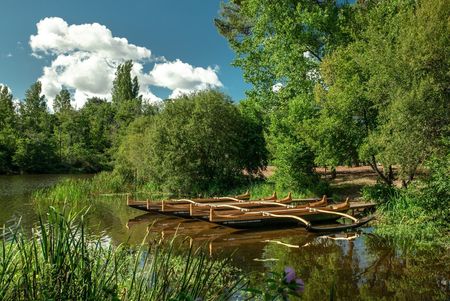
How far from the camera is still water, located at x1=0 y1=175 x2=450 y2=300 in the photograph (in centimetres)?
775

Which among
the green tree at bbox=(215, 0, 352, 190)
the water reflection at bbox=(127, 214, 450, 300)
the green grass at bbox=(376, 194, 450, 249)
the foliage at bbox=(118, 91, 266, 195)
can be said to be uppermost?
the green tree at bbox=(215, 0, 352, 190)

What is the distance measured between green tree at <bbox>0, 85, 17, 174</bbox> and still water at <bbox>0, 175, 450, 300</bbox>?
3781 centimetres

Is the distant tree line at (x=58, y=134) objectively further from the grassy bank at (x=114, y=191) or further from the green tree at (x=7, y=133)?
the grassy bank at (x=114, y=191)

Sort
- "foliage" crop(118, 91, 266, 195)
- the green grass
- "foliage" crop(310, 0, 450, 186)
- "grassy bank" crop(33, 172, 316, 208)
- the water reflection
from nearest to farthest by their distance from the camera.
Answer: the water reflection
the green grass
"foliage" crop(310, 0, 450, 186)
"grassy bank" crop(33, 172, 316, 208)
"foliage" crop(118, 91, 266, 195)

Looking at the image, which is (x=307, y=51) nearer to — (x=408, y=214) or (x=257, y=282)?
(x=408, y=214)

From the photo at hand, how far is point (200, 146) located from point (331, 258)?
1402 centimetres

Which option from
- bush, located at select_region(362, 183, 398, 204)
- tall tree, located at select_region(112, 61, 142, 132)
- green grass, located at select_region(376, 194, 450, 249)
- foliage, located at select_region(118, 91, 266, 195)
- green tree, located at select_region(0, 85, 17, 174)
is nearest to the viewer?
green grass, located at select_region(376, 194, 450, 249)

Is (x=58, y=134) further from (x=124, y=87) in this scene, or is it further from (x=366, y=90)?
(x=366, y=90)

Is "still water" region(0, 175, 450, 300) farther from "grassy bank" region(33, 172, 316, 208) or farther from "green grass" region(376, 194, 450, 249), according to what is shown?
"grassy bank" region(33, 172, 316, 208)

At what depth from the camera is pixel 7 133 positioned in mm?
52500

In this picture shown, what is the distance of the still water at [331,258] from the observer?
25.4ft

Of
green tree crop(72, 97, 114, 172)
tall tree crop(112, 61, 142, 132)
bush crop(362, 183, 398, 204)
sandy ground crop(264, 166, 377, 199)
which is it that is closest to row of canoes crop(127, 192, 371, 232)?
bush crop(362, 183, 398, 204)

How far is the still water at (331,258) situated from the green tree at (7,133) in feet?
124

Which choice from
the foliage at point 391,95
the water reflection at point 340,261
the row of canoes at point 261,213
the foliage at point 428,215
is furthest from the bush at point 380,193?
the water reflection at point 340,261
